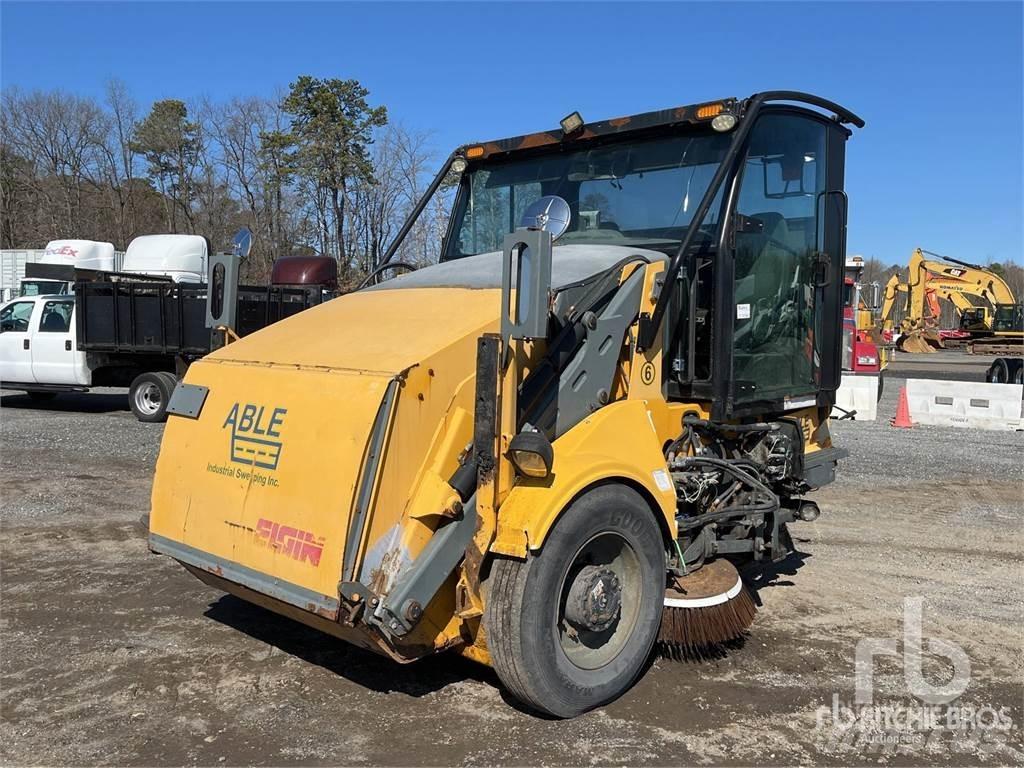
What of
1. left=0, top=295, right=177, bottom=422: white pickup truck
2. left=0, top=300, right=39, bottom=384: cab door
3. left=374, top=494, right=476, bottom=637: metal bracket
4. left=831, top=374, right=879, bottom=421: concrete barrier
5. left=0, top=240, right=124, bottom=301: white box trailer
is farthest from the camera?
left=0, top=240, right=124, bottom=301: white box trailer

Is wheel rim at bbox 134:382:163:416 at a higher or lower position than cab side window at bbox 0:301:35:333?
lower

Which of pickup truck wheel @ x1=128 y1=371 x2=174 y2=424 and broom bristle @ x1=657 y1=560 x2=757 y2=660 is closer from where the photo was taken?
broom bristle @ x1=657 y1=560 x2=757 y2=660

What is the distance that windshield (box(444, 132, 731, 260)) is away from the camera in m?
4.42

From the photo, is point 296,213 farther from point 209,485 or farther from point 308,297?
point 209,485

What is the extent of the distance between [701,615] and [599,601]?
2.42ft

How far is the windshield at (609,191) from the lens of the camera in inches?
174

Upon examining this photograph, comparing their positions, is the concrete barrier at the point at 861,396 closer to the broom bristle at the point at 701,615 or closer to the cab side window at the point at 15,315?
the broom bristle at the point at 701,615

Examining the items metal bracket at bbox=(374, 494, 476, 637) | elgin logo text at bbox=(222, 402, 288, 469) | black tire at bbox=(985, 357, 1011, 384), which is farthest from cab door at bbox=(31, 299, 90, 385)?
black tire at bbox=(985, 357, 1011, 384)

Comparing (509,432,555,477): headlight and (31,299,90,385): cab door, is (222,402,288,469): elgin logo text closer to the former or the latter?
(509,432,555,477): headlight

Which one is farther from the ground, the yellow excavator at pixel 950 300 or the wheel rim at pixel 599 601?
the yellow excavator at pixel 950 300

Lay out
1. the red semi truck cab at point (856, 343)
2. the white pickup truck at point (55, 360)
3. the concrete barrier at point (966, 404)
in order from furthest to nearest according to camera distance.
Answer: the red semi truck cab at point (856, 343)
the white pickup truck at point (55, 360)
the concrete barrier at point (966, 404)

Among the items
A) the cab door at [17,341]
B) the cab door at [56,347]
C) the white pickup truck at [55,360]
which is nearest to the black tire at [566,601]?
the white pickup truck at [55,360]

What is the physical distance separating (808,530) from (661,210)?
142 inches

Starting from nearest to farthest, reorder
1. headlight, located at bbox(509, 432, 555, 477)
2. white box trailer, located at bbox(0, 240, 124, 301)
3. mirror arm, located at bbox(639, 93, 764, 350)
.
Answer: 1. headlight, located at bbox(509, 432, 555, 477)
2. mirror arm, located at bbox(639, 93, 764, 350)
3. white box trailer, located at bbox(0, 240, 124, 301)
